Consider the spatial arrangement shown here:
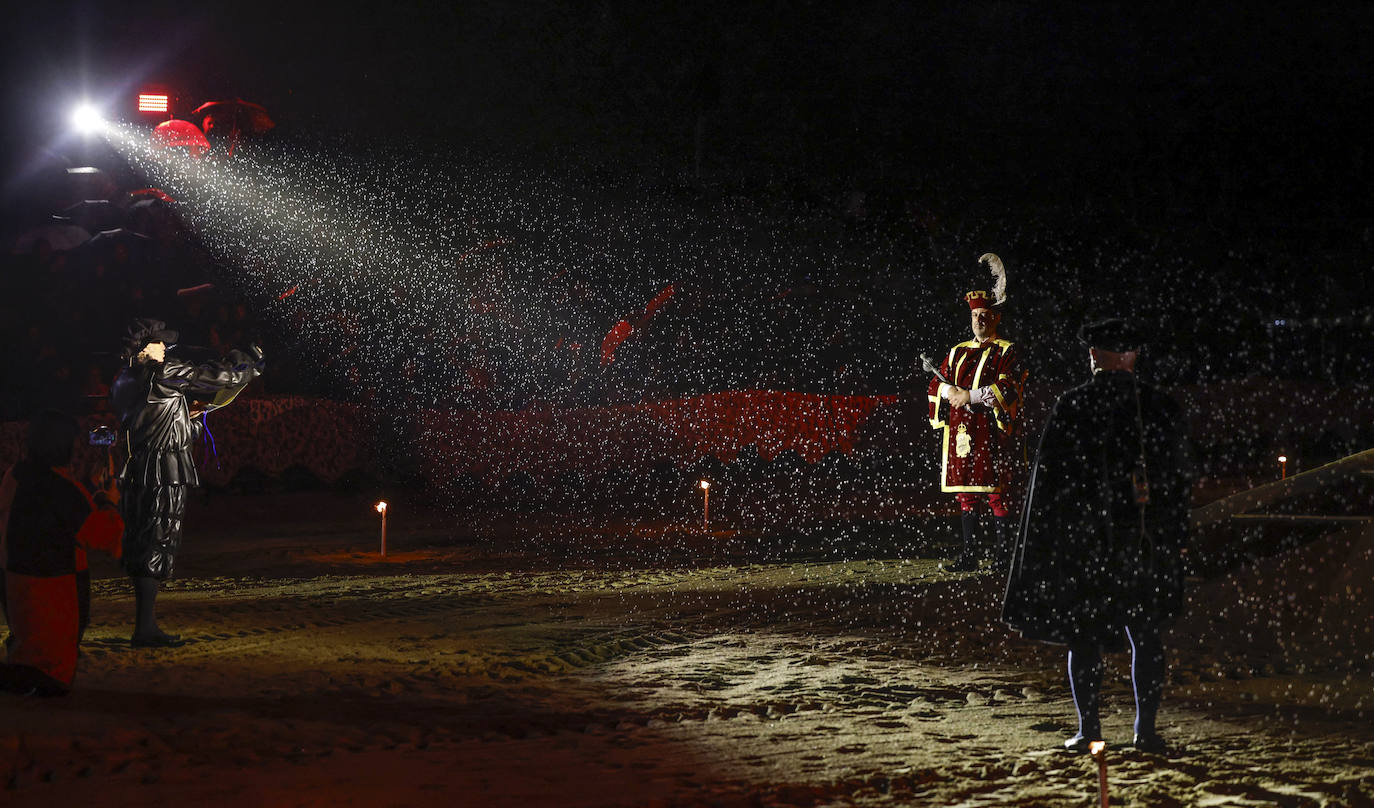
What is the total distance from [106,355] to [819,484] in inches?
477

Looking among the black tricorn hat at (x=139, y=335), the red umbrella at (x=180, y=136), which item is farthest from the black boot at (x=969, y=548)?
the red umbrella at (x=180, y=136)

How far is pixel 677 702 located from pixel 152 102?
20752 millimetres

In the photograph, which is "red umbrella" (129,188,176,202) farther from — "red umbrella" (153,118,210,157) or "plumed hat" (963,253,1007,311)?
"plumed hat" (963,253,1007,311)

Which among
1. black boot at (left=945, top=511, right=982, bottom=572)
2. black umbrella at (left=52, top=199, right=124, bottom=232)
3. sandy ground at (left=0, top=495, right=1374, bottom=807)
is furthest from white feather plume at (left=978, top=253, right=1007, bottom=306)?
black umbrella at (left=52, top=199, right=124, bottom=232)

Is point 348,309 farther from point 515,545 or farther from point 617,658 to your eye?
point 617,658

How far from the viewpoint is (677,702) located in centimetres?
592

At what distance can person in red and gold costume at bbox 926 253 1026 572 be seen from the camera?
10.1 metres

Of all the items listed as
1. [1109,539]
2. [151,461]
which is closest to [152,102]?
[151,461]

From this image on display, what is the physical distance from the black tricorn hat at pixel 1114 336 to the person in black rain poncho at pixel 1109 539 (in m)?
0.13

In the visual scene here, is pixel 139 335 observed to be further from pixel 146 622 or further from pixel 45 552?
pixel 146 622

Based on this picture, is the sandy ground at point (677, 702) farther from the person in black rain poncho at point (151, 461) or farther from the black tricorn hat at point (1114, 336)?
the black tricorn hat at point (1114, 336)

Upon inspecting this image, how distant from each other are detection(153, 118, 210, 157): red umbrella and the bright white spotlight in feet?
3.41

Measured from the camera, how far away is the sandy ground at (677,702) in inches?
175

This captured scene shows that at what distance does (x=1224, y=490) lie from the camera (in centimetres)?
1923
